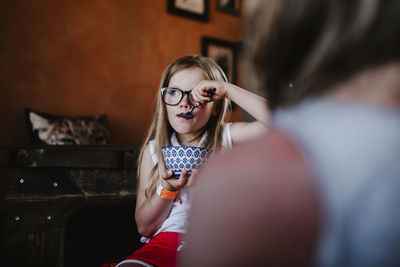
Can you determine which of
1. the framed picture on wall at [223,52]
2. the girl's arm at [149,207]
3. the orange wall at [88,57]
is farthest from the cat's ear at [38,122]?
the framed picture on wall at [223,52]

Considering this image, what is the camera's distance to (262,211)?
0.36 metres

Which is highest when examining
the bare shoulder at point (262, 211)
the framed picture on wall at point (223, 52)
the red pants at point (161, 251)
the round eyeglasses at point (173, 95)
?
the framed picture on wall at point (223, 52)

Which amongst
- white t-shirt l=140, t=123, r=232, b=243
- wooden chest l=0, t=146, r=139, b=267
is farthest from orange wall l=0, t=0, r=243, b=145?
wooden chest l=0, t=146, r=139, b=267

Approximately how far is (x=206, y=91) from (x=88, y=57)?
199 centimetres

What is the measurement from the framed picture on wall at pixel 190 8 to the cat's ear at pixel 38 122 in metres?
1.73

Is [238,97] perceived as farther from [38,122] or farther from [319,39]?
[38,122]

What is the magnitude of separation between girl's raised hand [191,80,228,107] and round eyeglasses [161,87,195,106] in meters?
0.03

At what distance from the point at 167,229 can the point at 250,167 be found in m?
0.94

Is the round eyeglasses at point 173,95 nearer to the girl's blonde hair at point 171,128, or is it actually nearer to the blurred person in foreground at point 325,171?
the girl's blonde hair at point 171,128

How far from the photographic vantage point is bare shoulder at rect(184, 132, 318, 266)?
1.17 feet

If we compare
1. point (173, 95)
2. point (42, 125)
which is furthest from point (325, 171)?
point (42, 125)

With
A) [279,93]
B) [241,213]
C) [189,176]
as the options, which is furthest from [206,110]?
[241,213]

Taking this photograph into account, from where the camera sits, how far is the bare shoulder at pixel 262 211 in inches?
14.0

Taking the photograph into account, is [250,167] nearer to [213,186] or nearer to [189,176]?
[213,186]
